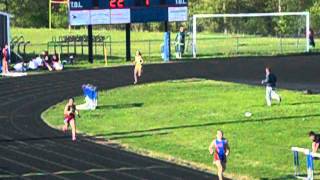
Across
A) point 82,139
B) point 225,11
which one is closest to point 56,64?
point 82,139

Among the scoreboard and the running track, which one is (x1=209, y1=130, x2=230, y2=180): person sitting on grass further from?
the scoreboard

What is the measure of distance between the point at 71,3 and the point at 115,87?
10.8 meters

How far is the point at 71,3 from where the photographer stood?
49094mm

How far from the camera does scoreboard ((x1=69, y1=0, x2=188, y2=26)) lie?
163ft

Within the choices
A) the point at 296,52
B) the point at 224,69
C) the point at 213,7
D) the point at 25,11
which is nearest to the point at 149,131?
the point at 224,69

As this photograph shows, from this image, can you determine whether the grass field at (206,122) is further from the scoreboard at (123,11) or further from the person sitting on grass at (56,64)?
the scoreboard at (123,11)

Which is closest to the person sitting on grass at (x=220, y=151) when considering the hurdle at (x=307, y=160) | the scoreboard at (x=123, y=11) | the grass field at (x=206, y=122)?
the grass field at (x=206, y=122)

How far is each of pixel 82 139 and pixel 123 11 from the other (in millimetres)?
25828

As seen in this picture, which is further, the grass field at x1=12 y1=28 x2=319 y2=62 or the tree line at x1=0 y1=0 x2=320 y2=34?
the tree line at x1=0 y1=0 x2=320 y2=34

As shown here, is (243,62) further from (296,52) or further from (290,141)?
(290,141)

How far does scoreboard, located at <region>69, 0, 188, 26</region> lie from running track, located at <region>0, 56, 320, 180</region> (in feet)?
12.9

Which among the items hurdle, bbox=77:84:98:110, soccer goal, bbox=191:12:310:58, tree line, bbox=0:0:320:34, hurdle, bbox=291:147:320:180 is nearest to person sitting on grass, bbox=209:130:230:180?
hurdle, bbox=291:147:320:180

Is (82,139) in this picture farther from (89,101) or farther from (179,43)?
(179,43)

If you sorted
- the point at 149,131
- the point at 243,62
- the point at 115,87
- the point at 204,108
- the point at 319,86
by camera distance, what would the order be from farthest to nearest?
the point at 243,62 → the point at 115,87 → the point at 319,86 → the point at 204,108 → the point at 149,131
